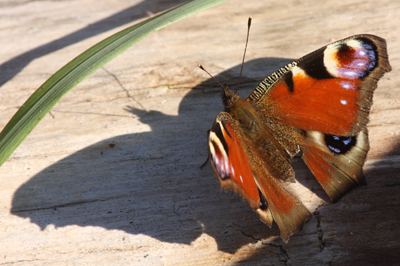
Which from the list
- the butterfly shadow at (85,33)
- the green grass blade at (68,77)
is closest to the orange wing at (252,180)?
the green grass blade at (68,77)

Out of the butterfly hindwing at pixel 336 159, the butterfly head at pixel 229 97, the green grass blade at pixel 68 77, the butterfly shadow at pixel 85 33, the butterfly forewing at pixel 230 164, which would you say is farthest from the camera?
A: the butterfly shadow at pixel 85 33

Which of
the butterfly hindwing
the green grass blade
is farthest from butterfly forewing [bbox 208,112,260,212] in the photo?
the green grass blade

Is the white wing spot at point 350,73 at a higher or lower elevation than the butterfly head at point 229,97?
higher

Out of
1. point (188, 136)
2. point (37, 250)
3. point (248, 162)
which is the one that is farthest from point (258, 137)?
point (37, 250)

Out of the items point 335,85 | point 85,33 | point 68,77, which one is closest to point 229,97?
point 335,85

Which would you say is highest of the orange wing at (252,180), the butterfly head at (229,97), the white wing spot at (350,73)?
the white wing spot at (350,73)

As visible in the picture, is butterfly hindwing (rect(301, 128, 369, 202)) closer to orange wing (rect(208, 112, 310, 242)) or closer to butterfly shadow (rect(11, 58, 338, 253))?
orange wing (rect(208, 112, 310, 242))

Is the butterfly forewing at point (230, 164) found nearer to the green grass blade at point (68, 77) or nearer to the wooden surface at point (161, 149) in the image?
the wooden surface at point (161, 149)

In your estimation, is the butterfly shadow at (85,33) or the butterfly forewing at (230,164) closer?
the butterfly forewing at (230,164)
